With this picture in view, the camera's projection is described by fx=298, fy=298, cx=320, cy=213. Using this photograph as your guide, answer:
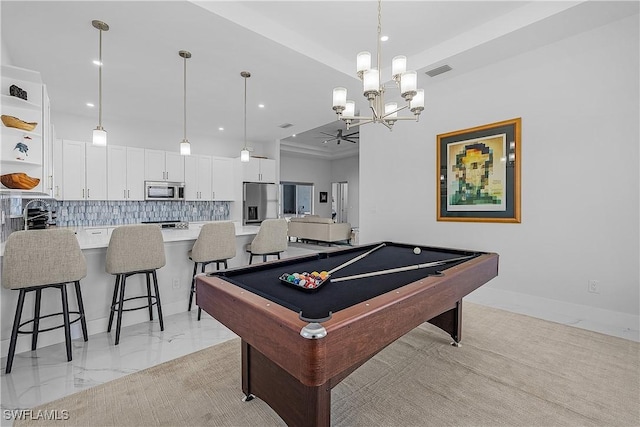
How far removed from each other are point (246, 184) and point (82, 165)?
9.79 ft

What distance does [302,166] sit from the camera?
10.7m

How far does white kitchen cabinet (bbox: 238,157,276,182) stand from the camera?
22.7ft

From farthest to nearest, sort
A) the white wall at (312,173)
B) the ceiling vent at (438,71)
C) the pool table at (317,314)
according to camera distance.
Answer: the white wall at (312,173)
the ceiling vent at (438,71)
the pool table at (317,314)

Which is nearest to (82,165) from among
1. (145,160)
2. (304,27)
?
(145,160)

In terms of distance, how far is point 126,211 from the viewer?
5875 mm

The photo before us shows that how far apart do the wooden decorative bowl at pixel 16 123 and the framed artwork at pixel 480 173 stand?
4373 millimetres

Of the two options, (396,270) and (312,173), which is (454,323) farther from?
(312,173)

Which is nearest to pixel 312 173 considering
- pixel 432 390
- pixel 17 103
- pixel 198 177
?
pixel 198 177

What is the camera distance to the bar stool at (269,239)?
3613 millimetres

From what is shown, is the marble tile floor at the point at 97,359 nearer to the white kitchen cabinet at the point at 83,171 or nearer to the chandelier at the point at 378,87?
the chandelier at the point at 378,87

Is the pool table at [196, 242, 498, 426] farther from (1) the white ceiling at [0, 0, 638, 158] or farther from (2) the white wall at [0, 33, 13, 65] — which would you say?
(2) the white wall at [0, 33, 13, 65]

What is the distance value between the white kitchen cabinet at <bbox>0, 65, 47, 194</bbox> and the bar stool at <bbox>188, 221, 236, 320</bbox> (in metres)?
1.39

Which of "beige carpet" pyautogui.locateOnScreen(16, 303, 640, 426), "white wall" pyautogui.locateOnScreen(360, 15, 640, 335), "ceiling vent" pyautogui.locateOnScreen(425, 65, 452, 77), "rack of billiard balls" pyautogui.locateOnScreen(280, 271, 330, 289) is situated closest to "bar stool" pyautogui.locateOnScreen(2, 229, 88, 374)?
"beige carpet" pyautogui.locateOnScreen(16, 303, 640, 426)

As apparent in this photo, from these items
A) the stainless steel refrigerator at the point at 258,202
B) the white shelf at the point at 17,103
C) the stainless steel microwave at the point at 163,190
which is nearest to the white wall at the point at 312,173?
the stainless steel refrigerator at the point at 258,202
